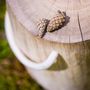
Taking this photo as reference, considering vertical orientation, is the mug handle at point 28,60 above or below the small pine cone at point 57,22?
below

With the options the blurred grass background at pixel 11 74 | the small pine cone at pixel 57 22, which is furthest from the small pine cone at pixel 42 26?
the blurred grass background at pixel 11 74

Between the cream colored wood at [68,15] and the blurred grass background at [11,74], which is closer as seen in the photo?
the cream colored wood at [68,15]

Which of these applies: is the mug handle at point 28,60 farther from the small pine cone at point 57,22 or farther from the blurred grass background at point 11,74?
the blurred grass background at point 11,74

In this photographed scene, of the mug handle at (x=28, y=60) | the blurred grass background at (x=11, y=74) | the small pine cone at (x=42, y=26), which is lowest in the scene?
the blurred grass background at (x=11, y=74)

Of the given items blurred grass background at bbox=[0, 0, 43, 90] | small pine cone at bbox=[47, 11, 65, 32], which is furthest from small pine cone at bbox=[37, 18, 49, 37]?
blurred grass background at bbox=[0, 0, 43, 90]

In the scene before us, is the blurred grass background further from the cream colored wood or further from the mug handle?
the cream colored wood

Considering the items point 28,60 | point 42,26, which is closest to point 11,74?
point 28,60
